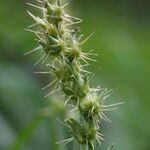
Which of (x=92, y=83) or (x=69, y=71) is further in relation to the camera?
(x=92, y=83)

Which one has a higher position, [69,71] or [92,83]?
[92,83]

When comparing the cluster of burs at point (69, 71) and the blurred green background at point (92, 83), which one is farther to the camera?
the blurred green background at point (92, 83)

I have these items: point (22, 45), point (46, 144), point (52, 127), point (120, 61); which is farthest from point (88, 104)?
point (120, 61)

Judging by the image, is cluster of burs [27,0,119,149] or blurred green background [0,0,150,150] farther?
blurred green background [0,0,150,150]
